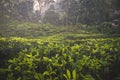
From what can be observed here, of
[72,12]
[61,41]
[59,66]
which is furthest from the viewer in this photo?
[72,12]

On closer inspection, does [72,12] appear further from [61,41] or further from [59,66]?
[59,66]

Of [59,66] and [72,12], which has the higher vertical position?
[72,12]

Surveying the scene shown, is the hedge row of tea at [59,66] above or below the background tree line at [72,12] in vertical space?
below

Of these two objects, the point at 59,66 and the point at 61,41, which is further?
the point at 61,41

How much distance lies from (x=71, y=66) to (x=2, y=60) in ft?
8.03

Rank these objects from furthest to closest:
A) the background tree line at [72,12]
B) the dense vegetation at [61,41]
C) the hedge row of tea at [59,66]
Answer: the background tree line at [72,12] → the dense vegetation at [61,41] → the hedge row of tea at [59,66]

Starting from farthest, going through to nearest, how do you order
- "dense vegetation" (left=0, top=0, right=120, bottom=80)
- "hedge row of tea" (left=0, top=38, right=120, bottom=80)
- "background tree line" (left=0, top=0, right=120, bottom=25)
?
"background tree line" (left=0, top=0, right=120, bottom=25) < "dense vegetation" (left=0, top=0, right=120, bottom=80) < "hedge row of tea" (left=0, top=38, right=120, bottom=80)

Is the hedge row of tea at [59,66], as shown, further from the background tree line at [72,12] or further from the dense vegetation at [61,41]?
the background tree line at [72,12]

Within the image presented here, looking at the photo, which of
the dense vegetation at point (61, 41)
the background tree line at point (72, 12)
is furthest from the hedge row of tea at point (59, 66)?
the background tree line at point (72, 12)

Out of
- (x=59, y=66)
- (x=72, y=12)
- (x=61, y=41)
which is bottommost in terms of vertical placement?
(x=59, y=66)

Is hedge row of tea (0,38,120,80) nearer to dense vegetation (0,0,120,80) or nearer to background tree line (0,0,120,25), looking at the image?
dense vegetation (0,0,120,80)

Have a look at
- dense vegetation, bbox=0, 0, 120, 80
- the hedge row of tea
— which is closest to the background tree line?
dense vegetation, bbox=0, 0, 120, 80

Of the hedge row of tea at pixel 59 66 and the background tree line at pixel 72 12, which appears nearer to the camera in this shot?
the hedge row of tea at pixel 59 66

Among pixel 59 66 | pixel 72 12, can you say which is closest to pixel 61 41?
pixel 59 66
